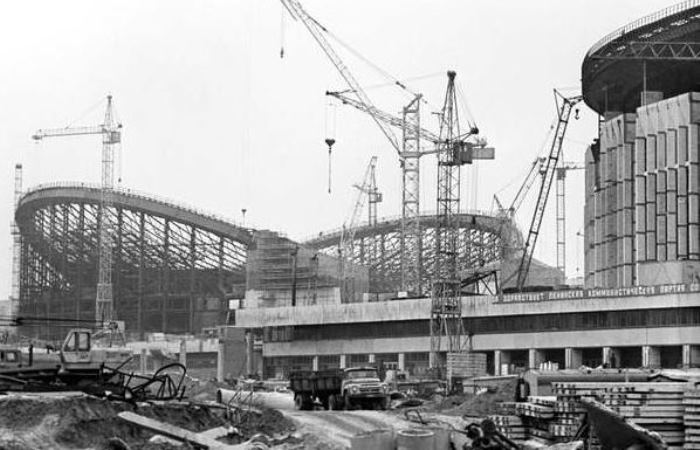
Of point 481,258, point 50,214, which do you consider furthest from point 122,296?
point 481,258

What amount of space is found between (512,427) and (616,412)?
5.24m

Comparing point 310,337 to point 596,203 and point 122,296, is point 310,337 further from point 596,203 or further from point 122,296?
point 122,296

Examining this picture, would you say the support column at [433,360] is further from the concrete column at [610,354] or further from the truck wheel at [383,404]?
the truck wheel at [383,404]

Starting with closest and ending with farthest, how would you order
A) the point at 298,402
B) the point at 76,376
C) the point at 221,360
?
the point at 76,376
the point at 298,402
the point at 221,360

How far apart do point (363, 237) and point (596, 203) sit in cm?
6411

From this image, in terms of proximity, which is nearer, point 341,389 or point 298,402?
point 341,389

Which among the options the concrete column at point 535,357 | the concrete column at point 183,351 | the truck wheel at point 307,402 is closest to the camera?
the truck wheel at point 307,402

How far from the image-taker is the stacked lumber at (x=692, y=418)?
32906mm

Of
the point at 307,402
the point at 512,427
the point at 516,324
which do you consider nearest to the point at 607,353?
the point at 516,324

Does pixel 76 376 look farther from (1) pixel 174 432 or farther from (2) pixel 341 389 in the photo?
(2) pixel 341 389

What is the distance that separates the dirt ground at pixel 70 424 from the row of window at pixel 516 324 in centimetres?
6884

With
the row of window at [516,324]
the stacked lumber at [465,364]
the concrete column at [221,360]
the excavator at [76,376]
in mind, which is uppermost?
the row of window at [516,324]

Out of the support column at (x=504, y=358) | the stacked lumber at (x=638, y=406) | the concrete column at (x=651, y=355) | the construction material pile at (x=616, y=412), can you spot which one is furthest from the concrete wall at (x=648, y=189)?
the stacked lumber at (x=638, y=406)

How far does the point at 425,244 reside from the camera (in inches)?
7032
